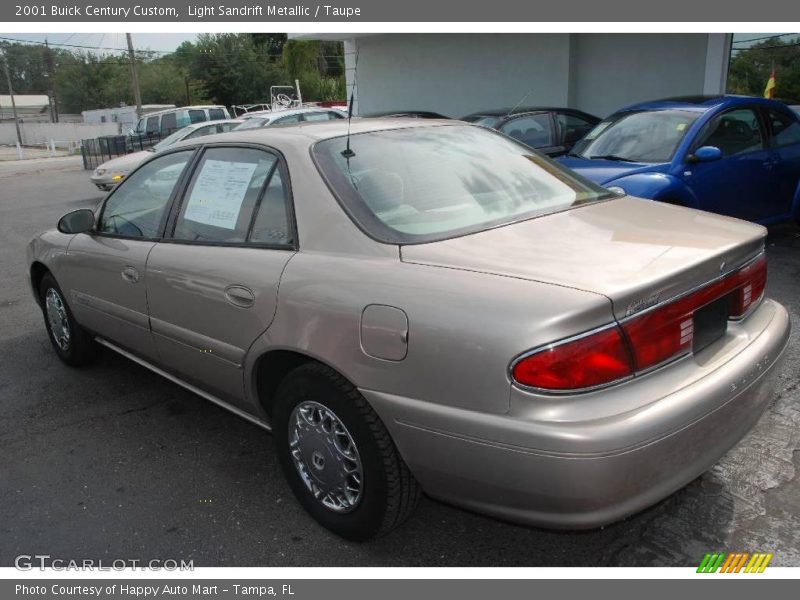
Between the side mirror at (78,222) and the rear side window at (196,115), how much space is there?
1785cm

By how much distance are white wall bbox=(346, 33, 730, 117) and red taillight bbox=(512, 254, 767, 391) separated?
10991 millimetres

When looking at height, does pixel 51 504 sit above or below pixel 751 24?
below

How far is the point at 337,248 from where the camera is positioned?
2.67m

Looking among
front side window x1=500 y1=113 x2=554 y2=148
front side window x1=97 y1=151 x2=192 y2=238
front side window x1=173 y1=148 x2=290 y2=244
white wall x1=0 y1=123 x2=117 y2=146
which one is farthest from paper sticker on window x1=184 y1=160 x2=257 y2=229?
white wall x1=0 y1=123 x2=117 y2=146

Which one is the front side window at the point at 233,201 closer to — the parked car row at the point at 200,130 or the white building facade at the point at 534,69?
the white building facade at the point at 534,69

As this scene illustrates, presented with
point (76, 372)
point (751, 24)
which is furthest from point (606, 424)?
point (751, 24)

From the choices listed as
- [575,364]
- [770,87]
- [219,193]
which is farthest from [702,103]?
[575,364]

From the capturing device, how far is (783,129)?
7.14m

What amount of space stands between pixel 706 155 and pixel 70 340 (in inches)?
210

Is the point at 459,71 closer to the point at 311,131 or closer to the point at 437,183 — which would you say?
the point at 311,131

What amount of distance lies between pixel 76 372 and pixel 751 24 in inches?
397

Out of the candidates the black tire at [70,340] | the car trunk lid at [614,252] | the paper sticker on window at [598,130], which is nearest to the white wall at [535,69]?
the paper sticker on window at [598,130]

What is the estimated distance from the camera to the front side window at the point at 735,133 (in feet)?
21.6

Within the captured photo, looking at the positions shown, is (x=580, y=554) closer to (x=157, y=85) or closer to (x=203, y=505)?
(x=203, y=505)
